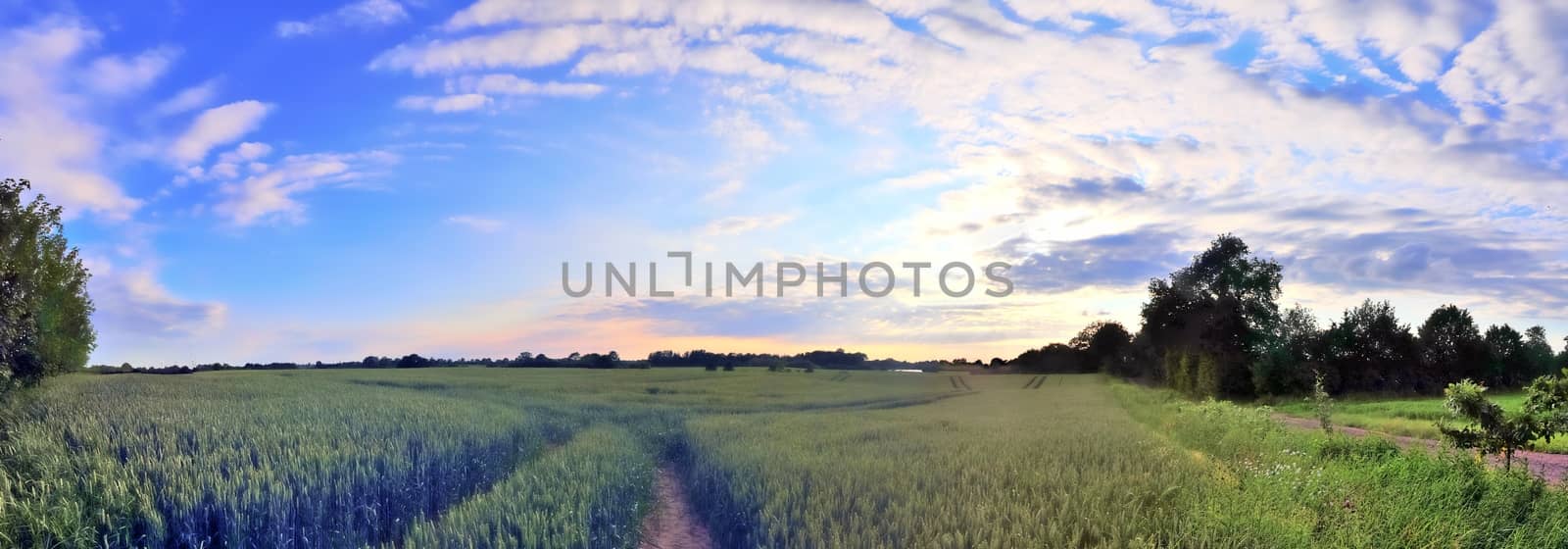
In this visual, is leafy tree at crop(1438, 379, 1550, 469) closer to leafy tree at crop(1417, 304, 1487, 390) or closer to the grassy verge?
the grassy verge

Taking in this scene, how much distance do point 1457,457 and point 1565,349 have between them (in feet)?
220

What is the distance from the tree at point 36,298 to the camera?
63.4ft

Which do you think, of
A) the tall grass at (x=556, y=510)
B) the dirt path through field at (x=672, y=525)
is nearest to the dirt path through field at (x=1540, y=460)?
the dirt path through field at (x=672, y=525)

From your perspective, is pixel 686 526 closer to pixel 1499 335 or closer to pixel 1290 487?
pixel 1290 487

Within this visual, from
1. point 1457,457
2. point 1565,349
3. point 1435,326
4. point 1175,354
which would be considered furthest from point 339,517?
point 1565,349

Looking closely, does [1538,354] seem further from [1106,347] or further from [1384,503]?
[1384,503]

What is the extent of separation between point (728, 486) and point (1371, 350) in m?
56.7

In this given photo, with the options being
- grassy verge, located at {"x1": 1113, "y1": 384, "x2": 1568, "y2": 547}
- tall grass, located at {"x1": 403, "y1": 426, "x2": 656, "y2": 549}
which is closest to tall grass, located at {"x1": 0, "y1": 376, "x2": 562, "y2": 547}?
tall grass, located at {"x1": 403, "y1": 426, "x2": 656, "y2": 549}

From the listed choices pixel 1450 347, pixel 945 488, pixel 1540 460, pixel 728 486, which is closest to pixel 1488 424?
pixel 1540 460

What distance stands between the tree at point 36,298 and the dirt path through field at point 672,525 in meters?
16.7

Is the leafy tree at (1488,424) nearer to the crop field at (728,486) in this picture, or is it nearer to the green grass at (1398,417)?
the crop field at (728,486)

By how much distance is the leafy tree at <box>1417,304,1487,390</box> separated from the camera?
165ft

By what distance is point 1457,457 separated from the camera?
12.0 meters

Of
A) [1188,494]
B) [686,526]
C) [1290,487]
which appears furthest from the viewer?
[686,526]
